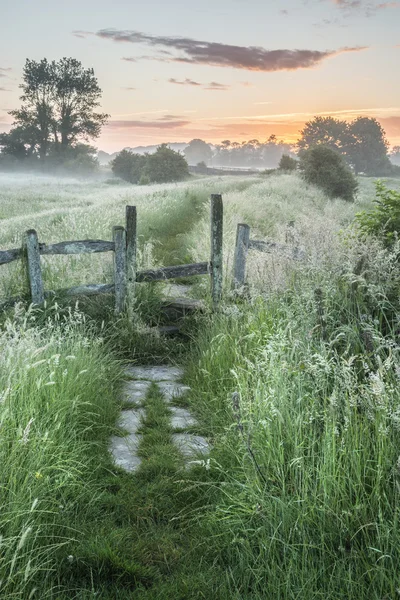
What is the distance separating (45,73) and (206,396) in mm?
61102

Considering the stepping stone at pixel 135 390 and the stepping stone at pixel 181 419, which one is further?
the stepping stone at pixel 135 390

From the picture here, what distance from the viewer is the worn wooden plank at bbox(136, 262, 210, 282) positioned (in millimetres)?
7875

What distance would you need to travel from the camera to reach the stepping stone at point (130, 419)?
16.8 ft

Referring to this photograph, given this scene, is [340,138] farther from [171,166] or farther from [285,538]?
[285,538]

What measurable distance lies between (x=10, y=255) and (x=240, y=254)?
3.49 metres

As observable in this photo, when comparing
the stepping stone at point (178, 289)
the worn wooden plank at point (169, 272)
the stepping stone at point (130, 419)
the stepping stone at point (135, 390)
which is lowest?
the stepping stone at point (135, 390)

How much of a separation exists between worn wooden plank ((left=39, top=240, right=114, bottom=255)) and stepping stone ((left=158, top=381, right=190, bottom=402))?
232 cm

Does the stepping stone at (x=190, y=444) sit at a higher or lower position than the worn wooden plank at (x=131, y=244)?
lower

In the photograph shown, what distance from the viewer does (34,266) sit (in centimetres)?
714

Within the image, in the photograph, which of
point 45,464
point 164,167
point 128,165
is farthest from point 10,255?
point 128,165

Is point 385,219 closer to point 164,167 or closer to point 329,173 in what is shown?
point 329,173

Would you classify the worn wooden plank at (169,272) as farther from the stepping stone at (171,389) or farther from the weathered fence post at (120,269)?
the stepping stone at (171,389)

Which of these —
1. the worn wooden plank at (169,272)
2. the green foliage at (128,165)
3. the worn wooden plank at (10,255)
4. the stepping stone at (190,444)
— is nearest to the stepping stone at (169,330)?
the worn wooden plank at (169,272)

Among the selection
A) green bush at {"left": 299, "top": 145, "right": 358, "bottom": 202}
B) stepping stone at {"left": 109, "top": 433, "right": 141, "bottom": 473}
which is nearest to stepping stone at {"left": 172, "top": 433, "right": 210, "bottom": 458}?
stepping stone at {"left": 109, "top": 433, "right": 141, "bottom": 473}
